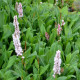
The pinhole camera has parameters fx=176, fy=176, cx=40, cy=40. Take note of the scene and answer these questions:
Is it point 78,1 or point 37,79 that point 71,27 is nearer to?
point 37,79

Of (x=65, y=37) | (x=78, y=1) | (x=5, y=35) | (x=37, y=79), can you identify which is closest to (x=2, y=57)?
(x=5, y=35)

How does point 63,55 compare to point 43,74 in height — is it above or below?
above

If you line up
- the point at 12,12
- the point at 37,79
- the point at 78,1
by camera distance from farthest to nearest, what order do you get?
the point at 78,1 < the point at 12,12 < the point at 37,79

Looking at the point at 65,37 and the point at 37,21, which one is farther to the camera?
the point at 37,21

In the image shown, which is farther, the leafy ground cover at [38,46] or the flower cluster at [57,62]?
the leafy ground cover at [38,46]

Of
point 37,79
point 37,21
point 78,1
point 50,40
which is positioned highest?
point 78,1

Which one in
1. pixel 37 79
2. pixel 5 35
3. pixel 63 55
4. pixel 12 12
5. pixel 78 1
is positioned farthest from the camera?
pixel 78 1

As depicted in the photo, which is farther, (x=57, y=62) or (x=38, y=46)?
(x=38, y=46)

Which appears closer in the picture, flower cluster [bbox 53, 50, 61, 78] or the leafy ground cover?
flower cluster [bbox 53, 50, 61, 78]
